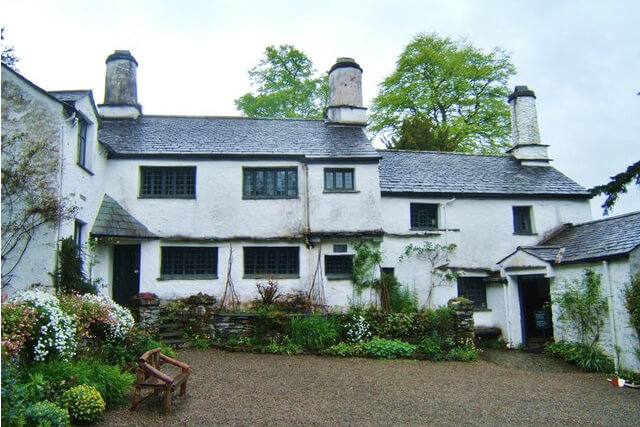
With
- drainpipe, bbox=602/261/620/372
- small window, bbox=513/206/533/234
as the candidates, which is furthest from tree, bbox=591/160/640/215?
small window, bbox=513/206/533/234

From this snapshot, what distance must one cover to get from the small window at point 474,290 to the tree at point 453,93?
12917 millimetres

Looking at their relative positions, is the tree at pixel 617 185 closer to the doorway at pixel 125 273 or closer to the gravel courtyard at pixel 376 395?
the gravel courtyard at pixel 376 395

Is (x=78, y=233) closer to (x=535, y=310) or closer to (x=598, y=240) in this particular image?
(x=535, y=310)

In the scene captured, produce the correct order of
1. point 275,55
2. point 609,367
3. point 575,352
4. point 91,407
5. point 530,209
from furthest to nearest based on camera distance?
1. point 275,55
2. point 530,209
3. point 575,352
4. point 609,367
5. point 91,407

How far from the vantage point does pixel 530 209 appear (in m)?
19.2

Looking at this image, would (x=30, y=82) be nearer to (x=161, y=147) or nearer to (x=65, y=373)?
(x=161, y=147)

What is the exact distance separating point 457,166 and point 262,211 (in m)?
9.11

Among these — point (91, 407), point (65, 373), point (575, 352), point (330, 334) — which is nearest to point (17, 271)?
point (65, 373)

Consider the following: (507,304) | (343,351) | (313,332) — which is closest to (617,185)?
(343,351)

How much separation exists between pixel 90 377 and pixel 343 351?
23.7 feet

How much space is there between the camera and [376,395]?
935cm

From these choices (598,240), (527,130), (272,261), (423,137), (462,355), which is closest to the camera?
(462,355)

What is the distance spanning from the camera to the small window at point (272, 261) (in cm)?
1677

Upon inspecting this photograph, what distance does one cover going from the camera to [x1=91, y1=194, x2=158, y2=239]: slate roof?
14961 millimetres
